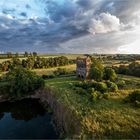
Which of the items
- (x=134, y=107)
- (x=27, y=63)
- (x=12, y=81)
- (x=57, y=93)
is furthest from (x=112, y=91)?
(x=27, y=63)

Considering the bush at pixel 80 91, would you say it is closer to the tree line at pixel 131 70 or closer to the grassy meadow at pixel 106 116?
the grassy meadow at pixel 106 116

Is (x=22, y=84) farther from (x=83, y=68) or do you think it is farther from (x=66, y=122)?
(x=66, y=122)

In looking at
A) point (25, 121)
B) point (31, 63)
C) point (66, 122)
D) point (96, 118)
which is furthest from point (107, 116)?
point (31, 63)

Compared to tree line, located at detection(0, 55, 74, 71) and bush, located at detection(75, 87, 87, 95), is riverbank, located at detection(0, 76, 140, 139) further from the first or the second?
tree line, located at detection(0, 55, 74, 71)

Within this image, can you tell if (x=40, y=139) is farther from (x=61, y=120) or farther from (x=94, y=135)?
(x=94, y=135)

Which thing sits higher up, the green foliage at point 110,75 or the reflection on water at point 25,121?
the green foliage at point 110,75

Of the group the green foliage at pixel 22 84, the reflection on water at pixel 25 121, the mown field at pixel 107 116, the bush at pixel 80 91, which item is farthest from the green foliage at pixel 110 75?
the reflection on water at pixel 25 121
